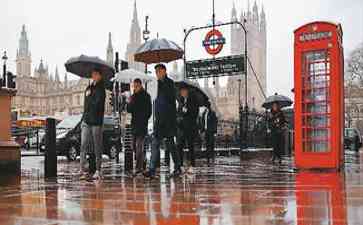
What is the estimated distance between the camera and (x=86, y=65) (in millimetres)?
10625

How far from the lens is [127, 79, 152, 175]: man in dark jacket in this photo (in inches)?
348

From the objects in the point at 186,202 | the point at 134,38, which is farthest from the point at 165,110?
the point at 134,38

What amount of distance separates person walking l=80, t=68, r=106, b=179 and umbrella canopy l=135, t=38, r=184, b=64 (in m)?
2.72

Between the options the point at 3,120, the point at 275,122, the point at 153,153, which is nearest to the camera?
the point at 153,153

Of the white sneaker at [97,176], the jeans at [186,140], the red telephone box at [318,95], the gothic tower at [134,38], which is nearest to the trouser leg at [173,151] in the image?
the jeans at [186,140]

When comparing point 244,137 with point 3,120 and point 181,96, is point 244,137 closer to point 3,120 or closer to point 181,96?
point 181,96

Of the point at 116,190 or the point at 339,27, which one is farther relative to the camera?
the point at 339,27

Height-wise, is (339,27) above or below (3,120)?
above

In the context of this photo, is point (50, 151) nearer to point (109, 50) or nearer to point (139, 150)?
point (139, 150)

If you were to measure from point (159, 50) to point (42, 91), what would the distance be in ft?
387

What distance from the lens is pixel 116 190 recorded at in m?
6.50

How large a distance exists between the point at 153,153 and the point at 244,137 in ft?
31.1

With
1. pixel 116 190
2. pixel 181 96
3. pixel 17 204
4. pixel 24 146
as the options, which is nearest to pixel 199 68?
pixel 181 96

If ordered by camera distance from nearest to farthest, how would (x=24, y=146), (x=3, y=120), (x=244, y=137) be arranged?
(x=3, y=120)
(x=244, y=137)
(x=24, y=146)
